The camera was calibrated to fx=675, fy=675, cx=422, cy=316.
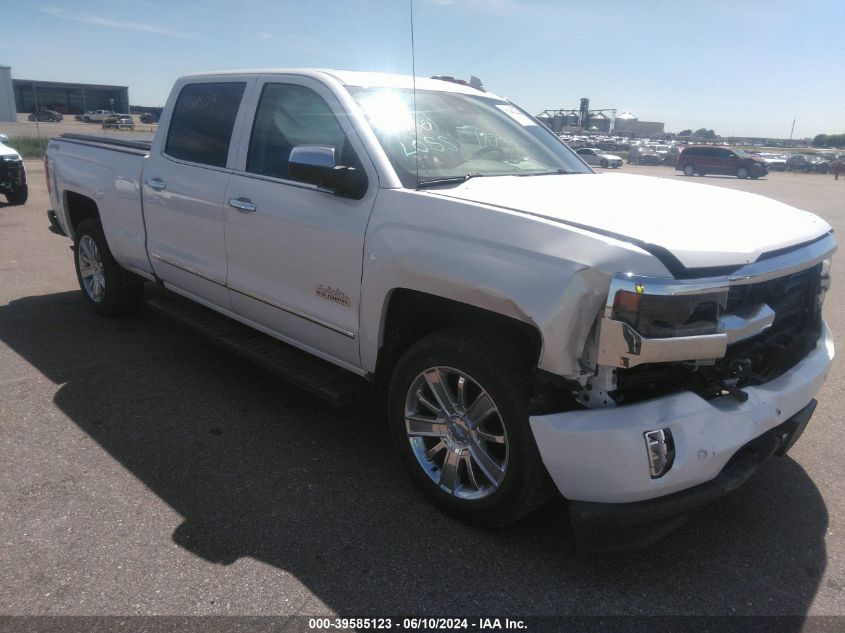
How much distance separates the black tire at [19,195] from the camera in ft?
39.6

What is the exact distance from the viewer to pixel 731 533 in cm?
300

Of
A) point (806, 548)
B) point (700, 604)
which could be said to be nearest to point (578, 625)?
point (700, 604)

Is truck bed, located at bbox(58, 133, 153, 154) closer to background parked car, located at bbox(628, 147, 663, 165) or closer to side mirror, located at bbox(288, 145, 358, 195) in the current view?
side mirror, located at bbox(288, 145, 358, 195)

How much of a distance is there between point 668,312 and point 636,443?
0.46m

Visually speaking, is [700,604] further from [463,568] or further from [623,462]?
[463,568]

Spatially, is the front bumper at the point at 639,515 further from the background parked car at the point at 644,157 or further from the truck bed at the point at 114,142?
the background parked car at the point at 644,157

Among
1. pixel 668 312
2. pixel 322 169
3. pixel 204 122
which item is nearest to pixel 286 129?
pixel 322 169

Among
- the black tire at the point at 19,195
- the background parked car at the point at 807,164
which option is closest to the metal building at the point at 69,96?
the background parked car at the point at 807,164

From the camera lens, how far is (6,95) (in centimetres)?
4197

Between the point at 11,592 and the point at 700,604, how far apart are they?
2.58 m

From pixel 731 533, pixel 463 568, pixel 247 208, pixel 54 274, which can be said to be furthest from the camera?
pixel 54 274

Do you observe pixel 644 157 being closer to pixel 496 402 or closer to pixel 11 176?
pixel 11 176

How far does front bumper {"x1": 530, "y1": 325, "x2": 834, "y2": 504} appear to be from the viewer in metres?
2.34

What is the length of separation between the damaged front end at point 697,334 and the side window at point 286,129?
1.64m
